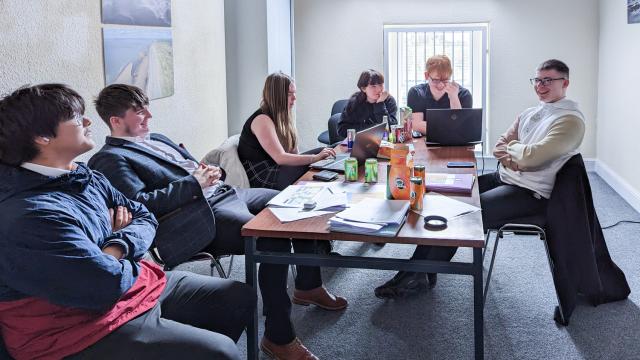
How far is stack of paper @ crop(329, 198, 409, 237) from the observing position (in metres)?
2.06

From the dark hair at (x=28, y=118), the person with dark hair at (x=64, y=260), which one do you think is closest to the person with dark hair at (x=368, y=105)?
the person with dark hair at (x=64, y=260)

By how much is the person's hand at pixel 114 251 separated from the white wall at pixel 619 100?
4.14 metres

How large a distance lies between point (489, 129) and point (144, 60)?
13.0 ft

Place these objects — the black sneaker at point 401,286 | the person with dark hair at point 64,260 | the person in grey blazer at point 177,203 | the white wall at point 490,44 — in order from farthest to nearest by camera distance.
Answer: the white wall at point 490,44 < the black sneaker at point 401,286 < the person in grey blazer at point 177,203 < the person with dark hair at point 64,260

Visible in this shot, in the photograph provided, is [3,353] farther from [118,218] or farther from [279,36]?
[279,36]

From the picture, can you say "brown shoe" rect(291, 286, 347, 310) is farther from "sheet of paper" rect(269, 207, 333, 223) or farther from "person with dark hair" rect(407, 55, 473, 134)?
"person with dark hair" rect(407, 55, 473, 134)

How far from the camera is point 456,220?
2.20 metres

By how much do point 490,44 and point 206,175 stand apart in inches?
173

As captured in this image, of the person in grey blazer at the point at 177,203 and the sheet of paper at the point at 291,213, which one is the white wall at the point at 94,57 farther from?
the sheet of paper at the point at 291,213

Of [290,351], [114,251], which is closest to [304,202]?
[290,351]

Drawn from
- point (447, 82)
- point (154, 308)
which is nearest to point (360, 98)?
point (447, 82)

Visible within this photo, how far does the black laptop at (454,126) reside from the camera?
152 inches

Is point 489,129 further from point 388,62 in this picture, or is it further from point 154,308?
point 154,308

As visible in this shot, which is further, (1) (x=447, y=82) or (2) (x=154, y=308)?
(1) (x=447, y=82)
